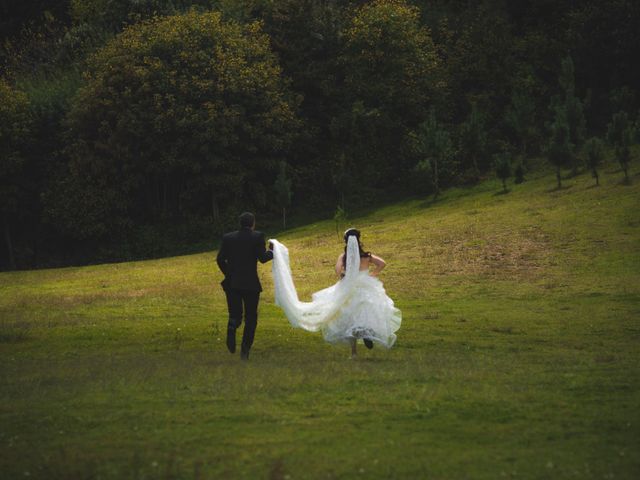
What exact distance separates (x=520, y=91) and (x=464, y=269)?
3265 centimetres

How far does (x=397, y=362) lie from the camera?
18.7m

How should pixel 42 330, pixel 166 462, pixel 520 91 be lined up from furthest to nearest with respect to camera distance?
pixel 520 91 → pixel 42 330 → pixel 166 462

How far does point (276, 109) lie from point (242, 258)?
150 feet

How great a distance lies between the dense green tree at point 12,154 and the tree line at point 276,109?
14 centimetres

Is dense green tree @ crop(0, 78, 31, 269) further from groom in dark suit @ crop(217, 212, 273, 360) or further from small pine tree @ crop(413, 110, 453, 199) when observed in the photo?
groom in dark suit @ crop(217, 212, 273, 360)

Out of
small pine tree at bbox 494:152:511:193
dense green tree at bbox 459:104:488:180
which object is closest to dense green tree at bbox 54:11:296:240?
dense green tree at bbox 459:104:488:180

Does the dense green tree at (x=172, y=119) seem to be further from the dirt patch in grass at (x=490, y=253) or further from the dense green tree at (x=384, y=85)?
the dirt patch in grass at (x=490, y=253)

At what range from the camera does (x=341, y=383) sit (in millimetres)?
15250

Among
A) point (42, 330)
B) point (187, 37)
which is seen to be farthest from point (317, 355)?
point (187, 37)

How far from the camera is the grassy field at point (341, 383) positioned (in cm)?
1089

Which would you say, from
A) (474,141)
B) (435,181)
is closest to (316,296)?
(435,181)

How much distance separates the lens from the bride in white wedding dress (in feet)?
63.1

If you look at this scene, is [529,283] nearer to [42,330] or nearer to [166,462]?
[42,330]

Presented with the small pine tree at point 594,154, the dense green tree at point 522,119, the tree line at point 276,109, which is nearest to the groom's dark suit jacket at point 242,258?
the small pine tree at point 594,154
